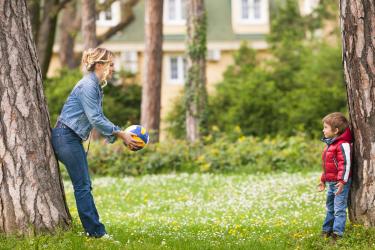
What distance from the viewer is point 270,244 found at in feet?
30.4

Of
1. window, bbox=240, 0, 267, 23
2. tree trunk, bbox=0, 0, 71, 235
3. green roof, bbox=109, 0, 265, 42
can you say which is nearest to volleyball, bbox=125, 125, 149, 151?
tree trunk, bbox=0, 0, 71, 235

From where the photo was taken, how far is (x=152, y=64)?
2516 cm

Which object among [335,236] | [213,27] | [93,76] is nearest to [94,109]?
[93,76]

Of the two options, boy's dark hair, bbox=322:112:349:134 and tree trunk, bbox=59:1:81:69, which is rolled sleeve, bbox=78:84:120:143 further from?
tree trunk, bbox=59:1:81:69

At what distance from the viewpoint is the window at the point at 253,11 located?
44.3 metres

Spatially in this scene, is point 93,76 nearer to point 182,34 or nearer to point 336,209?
point 336,209

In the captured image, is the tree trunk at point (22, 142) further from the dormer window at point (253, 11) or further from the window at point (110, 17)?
the dormer window at point (253, 11)

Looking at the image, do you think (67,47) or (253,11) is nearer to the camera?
(67,47)

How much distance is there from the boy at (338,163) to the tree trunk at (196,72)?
49.9 feet

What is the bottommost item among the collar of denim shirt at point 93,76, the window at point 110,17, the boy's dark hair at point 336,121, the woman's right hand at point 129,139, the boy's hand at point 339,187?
the boy's hand at point 339,187

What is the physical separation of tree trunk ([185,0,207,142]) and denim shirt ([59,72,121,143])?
50.4 feet

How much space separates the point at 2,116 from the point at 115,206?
673 centimetres

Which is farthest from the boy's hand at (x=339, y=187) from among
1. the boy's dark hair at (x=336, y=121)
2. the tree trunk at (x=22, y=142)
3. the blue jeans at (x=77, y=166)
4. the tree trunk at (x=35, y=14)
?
the tree trunk at (x=35, y=14)

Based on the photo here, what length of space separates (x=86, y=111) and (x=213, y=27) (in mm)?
36017
